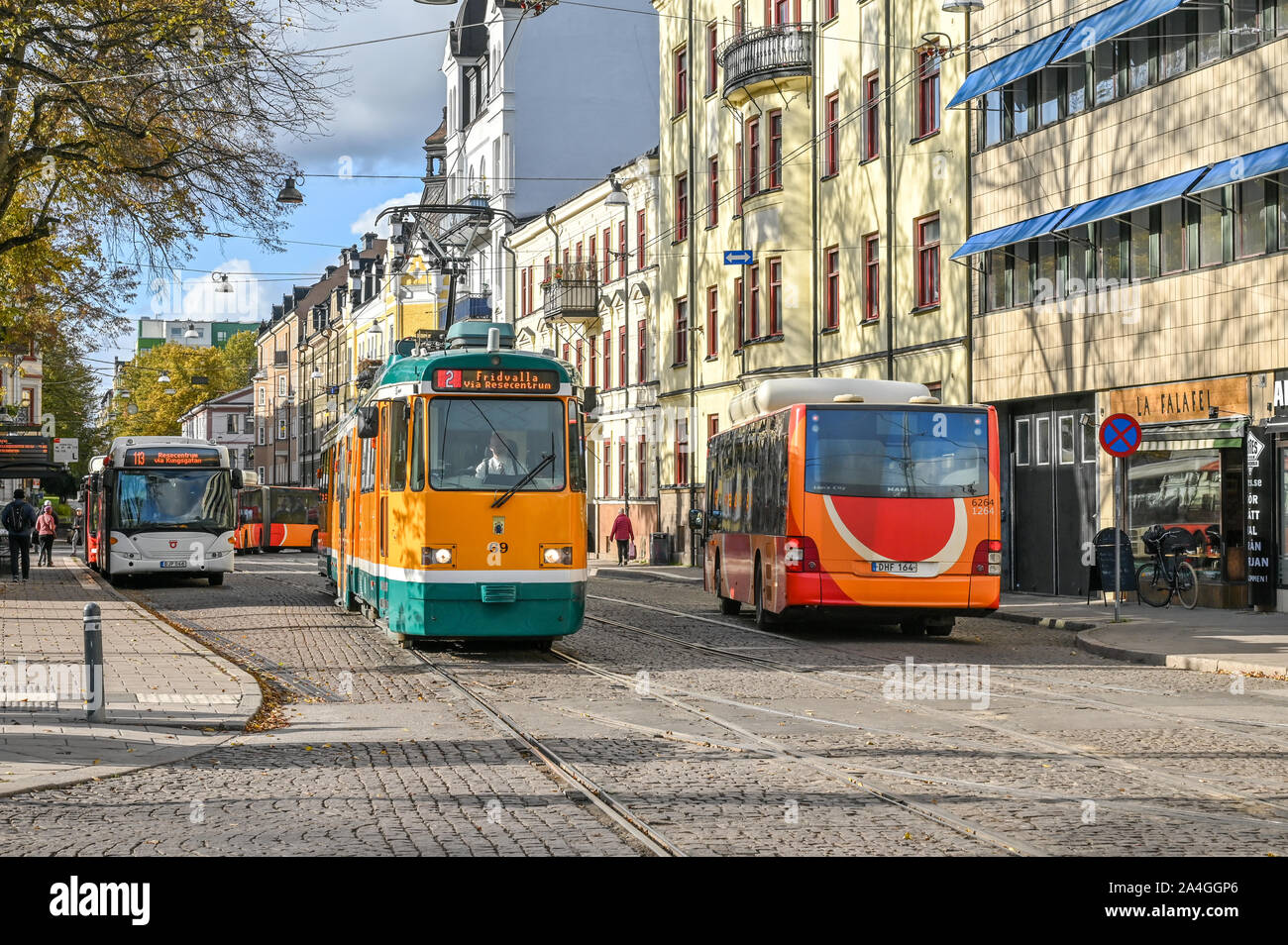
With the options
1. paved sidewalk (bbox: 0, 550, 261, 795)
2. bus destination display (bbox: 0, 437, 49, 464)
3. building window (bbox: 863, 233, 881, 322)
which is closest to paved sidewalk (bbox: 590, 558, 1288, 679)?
building window (bbox: 863, 233, 881, 322)

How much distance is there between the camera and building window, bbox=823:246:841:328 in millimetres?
38625

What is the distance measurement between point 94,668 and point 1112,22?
19827mm

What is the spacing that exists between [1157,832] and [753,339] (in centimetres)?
3467

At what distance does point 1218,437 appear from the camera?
24.7m

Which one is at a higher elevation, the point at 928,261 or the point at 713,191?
the point at 713,191

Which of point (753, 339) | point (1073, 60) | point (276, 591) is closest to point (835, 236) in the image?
point (753, 339)

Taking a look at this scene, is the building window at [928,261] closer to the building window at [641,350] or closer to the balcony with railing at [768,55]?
the balcony with railing at [768,55]

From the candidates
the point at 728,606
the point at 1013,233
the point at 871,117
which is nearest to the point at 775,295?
the point at 871,117

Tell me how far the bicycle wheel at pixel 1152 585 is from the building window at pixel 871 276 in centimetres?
1179

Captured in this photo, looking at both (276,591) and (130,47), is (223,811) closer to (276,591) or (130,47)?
(130,47)

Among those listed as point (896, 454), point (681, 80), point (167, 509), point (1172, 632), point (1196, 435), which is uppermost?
point (681, 80)

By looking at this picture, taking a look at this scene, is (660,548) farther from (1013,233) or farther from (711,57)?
(1013,233)

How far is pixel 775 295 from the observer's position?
41656 mm

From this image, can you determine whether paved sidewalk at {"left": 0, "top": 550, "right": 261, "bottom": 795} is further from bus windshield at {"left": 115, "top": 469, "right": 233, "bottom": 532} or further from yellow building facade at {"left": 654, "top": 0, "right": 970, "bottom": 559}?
yellow building facade at {"left": 654, "top": 0, "right": 970, "bottom": 559}
